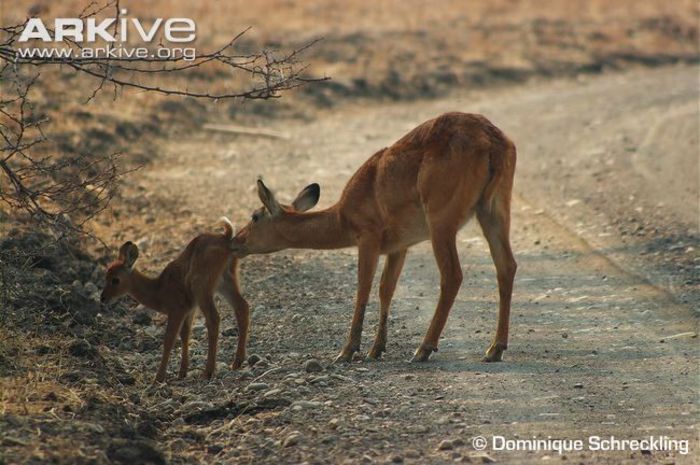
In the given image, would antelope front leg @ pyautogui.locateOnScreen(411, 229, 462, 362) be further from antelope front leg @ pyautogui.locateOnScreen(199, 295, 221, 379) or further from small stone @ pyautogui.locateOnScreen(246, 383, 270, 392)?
antelope front leg @ pyautogui.locateOnScreen(199, 295, 221, 379)

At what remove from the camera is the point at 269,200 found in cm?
1001

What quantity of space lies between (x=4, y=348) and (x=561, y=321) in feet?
14.5

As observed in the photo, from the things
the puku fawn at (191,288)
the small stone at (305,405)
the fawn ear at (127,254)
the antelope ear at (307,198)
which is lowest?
the small stone at (305,405)

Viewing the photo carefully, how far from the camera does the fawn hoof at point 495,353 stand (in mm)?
9133

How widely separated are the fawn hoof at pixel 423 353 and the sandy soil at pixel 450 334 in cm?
9

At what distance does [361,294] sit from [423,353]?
694 millimetres

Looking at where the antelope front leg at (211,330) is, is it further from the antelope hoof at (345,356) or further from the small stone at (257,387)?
the antelope hoof at (345,356)

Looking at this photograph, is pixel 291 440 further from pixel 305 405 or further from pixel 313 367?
pixel 313 367

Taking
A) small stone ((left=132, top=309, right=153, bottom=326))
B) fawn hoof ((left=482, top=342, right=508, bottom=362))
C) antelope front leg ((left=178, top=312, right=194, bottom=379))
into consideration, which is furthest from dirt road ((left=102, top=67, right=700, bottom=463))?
small stone ((left=132, top=309, right=153, bottom=326))

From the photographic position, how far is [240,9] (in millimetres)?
28531

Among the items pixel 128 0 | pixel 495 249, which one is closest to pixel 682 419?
pixel 495 249

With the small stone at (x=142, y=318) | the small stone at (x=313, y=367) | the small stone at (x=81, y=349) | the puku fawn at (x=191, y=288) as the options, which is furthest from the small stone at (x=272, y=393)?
the small stone at (x=142, y=318)

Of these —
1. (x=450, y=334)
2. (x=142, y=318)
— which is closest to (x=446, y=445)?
(x=450, y=334)

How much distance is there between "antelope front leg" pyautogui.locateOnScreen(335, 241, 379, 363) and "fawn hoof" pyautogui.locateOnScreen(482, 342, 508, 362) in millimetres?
976
